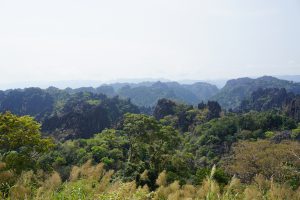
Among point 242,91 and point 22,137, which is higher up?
point 22,137

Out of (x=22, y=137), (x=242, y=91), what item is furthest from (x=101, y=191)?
(x=242, y=91)

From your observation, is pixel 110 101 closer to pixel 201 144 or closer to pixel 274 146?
pixel 201 144

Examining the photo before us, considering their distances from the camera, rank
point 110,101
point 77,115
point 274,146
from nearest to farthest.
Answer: point 274,146
point 77,115
point 110,101

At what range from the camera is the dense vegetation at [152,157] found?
19.0 feet

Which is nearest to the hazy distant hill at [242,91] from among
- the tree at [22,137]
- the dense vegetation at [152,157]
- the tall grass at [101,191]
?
the dense vegetation at [152,157]

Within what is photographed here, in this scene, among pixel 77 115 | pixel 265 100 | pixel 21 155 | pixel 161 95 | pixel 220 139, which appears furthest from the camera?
pixel 161 95

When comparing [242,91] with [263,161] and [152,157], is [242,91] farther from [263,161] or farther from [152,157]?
[263,161]

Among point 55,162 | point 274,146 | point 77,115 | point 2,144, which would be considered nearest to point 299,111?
point 77,115

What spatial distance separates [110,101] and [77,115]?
25329 millimetres

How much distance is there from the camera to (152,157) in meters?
27.7

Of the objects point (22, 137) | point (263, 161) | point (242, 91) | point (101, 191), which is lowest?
point (242, 91)

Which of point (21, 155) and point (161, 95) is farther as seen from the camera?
point (161, 95)

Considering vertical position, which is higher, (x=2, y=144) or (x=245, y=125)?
(x=2, y=144)

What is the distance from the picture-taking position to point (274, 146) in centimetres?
2678
